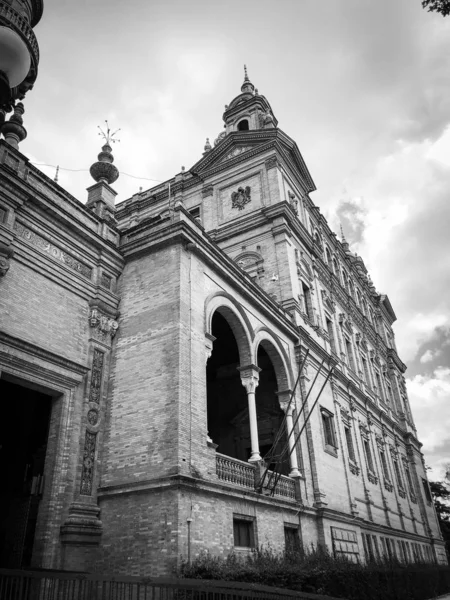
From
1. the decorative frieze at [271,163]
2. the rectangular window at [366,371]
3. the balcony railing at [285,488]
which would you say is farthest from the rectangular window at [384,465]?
the decorative frieze at [271,163]

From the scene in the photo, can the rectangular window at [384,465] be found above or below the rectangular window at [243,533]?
above

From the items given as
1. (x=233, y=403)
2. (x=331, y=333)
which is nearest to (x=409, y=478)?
(x=331, y=333)

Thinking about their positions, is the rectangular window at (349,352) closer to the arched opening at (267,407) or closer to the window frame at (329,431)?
the window frame at (329,431)

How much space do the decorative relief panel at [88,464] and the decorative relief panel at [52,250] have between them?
177 inches

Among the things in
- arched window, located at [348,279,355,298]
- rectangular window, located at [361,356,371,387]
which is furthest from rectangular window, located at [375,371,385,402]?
arched window, located at [348,279,355,298]

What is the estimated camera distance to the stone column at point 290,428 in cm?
1797

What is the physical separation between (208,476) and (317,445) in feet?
27.2

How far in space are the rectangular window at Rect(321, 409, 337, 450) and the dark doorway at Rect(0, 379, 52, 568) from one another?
11.7 metres

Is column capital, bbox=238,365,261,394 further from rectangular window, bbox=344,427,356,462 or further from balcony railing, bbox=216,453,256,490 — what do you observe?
rectangular window, bbox=344,427,356,462

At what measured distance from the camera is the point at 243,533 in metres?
13.6

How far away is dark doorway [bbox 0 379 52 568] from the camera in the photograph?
1203cm

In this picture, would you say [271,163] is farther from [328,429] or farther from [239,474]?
[239,474]

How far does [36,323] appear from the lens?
41.6ft

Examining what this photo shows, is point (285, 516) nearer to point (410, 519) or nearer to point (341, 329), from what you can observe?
point (341, 329)
